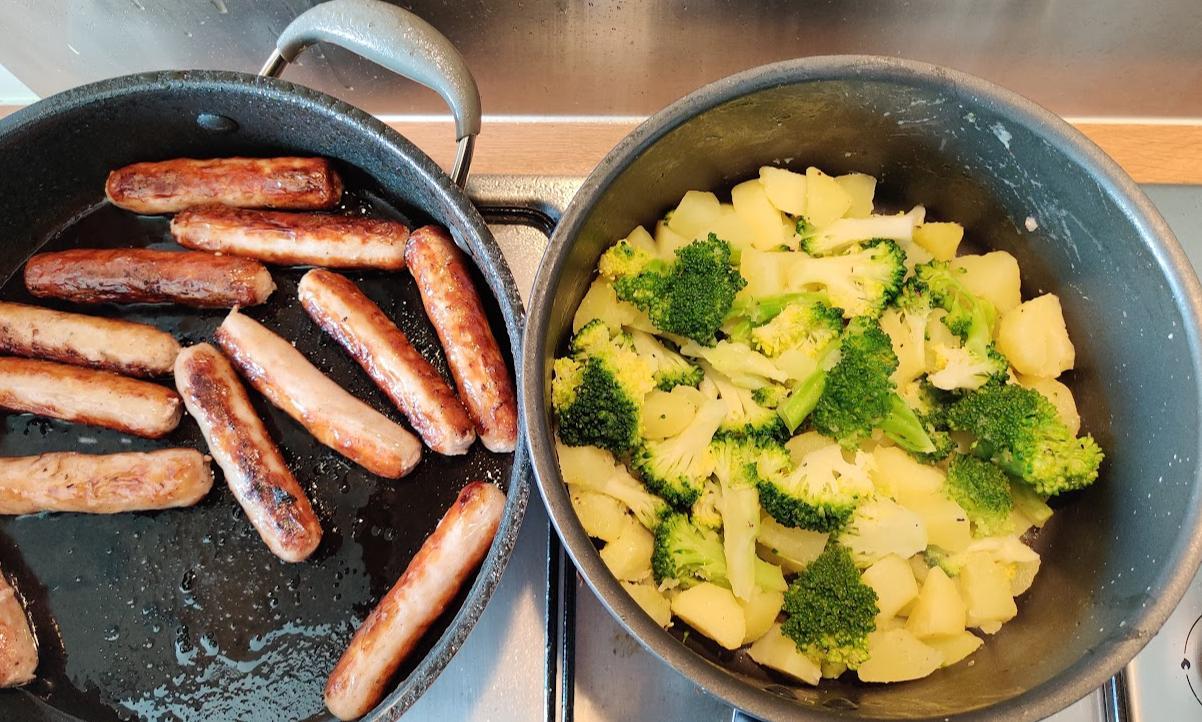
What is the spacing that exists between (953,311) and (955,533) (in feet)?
1.28

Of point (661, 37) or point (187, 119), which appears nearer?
point (187, 119)

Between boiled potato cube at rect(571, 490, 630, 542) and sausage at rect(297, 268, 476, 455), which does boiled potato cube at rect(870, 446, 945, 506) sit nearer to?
boiled potato cube at rect(571, 490, 630, 542)

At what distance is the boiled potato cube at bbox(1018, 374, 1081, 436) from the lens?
143cm

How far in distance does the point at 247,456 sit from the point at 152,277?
45 centimetres

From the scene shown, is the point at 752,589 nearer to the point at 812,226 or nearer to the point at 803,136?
the point at 812,226

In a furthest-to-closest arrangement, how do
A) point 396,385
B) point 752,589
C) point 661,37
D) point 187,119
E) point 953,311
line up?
point 661,37 → point 187,119 → point 396,385 → point 953,311 → point 752,589

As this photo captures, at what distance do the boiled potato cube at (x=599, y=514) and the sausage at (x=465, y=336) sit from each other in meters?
0.25

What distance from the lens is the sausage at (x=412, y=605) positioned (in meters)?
1.40

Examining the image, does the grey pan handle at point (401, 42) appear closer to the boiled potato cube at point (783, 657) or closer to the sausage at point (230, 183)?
the sausage at point (230, 183)

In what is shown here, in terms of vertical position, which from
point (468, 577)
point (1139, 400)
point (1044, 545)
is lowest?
point (468, 577)

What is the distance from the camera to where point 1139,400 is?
133 cm

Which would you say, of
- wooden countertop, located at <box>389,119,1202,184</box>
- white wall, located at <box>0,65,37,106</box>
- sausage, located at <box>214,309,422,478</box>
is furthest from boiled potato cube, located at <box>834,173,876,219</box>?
white wall, located at <box>0,65,37,106</box>

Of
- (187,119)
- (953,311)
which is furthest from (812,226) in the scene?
(187,119)

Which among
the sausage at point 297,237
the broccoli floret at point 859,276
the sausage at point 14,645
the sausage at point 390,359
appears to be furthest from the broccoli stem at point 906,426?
the sausage at point 14,645
